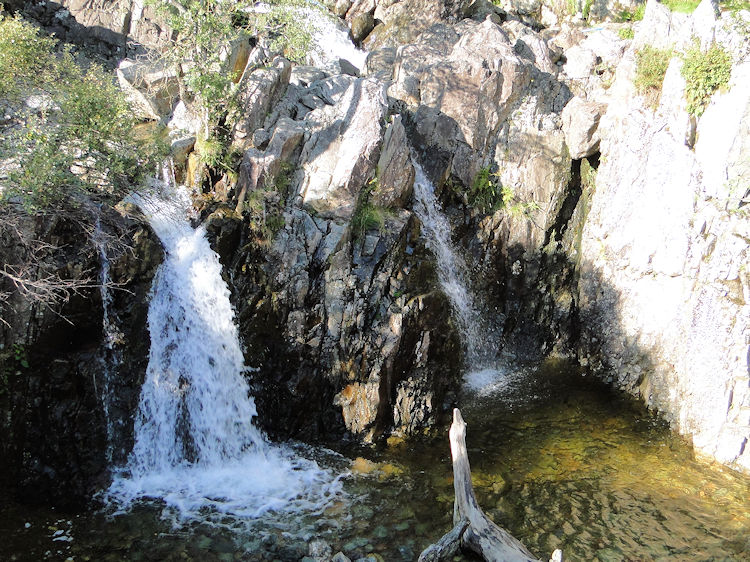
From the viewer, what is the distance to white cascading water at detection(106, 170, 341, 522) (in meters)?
9.02

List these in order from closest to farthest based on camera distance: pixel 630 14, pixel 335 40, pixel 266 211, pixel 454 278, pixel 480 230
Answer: pixel 266 211, pixel 454 278, pixel 480 230, pixel 335 40, pixel 630 14

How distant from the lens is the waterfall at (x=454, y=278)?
13234mm

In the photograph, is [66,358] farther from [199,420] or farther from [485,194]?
[485,194]

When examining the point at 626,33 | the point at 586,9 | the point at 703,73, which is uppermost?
the point at 586,9

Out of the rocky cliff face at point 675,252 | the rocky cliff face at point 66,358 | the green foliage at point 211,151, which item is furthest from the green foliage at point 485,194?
the rocky cliff face at point 66,358

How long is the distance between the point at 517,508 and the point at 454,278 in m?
6.06

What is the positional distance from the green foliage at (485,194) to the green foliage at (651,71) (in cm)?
400

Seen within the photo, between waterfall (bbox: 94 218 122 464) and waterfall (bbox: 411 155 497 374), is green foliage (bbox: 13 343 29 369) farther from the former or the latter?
waterfall (bbox: 411 155 497 374)

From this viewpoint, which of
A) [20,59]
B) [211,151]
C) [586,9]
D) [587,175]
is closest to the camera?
[20,59]

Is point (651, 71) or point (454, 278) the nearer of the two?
point (651, 71)

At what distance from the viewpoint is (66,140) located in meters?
10.4

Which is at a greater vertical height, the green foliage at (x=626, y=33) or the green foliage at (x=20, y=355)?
the green foliage at (x=626, y=33)

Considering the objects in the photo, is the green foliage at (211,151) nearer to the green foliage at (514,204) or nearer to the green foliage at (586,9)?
the green foliage at (514,204)

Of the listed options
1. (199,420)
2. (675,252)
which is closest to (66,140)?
(199,420)
